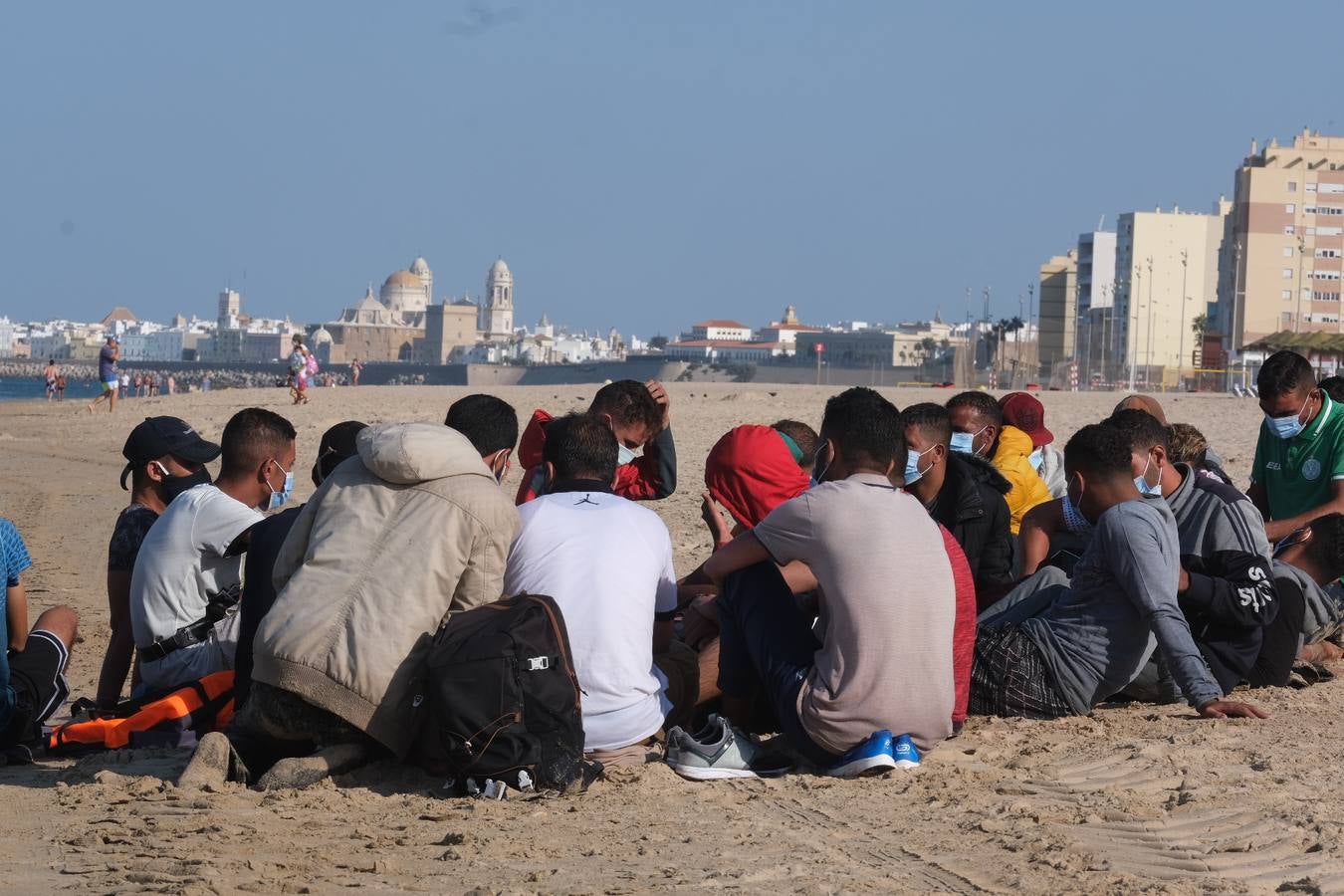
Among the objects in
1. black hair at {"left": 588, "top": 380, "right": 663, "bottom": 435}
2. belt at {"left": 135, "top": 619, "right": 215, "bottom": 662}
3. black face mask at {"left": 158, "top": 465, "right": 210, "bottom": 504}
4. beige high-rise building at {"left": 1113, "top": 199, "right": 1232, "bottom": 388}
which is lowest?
belt at {"left": 135, "top": 619, "right": 215, "bottom": 662}

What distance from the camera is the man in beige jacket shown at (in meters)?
4.41

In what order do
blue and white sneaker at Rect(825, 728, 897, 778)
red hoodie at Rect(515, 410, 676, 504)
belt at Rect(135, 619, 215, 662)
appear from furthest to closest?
red hoodie at Rect(515, 410, 676, 504) → belt at Rect(135, 619, 215, 662) → blue and white sneaker at Rect(825, 728, 897, 778)

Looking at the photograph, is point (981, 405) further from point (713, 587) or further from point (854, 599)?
point (854, 599)

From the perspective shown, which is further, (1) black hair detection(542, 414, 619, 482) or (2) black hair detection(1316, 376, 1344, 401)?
(2) black hair detection(1316, 376, 1344, 401)

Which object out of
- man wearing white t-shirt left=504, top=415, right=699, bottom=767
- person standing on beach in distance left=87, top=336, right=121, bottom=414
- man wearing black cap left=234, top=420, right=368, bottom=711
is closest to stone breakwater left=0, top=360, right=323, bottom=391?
person standing on beach in distance left=87, top=336, right=121, bottom=414

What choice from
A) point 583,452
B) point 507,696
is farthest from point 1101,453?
point 507,696

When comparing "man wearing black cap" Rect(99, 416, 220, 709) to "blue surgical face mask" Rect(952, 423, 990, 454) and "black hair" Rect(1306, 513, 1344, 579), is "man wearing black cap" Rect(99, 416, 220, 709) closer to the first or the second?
"blue surgical face mask" Rect(952, 423, 990, 454)

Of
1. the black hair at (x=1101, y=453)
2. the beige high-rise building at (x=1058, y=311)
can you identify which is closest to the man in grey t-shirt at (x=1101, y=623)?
the black hair at (x=1101, y=453)

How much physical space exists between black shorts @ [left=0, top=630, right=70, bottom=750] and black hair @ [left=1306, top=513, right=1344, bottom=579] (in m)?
4.78

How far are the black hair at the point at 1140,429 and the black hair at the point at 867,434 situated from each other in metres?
1.11

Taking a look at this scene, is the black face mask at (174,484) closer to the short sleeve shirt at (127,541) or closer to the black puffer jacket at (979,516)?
the short sleeve shirt at (127,541)

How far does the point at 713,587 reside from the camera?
5.95m

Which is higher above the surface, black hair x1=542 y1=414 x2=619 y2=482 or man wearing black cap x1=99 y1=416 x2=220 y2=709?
black hair x1=542 y1=414 x2=619 y2=482

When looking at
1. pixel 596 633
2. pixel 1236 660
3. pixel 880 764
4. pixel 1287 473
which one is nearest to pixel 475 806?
pixel 596 633
